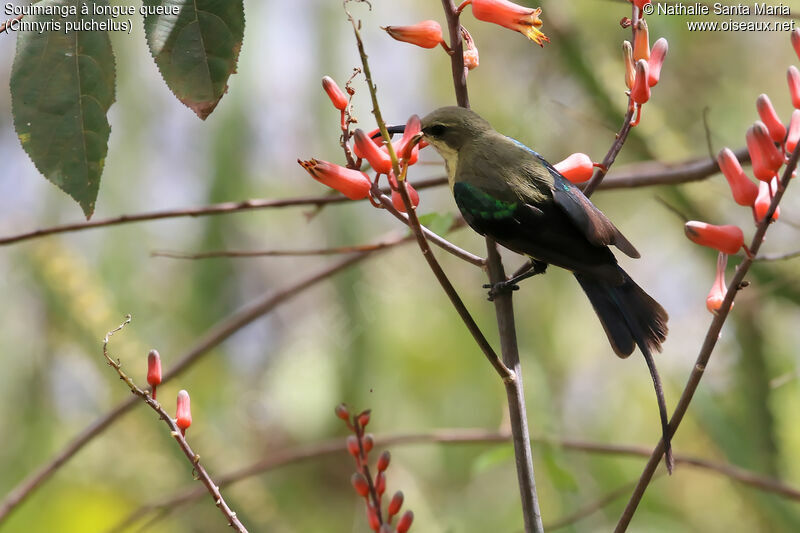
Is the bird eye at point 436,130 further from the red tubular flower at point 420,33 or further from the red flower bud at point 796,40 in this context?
the red flower bud at point 796,40

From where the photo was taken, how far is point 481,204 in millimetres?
1955

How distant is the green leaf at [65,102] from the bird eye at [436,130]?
2.65 feet

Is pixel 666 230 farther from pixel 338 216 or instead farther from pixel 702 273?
pixel 338 216

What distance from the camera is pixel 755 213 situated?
1312 millimetres

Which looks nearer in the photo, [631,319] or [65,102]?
[65,102]

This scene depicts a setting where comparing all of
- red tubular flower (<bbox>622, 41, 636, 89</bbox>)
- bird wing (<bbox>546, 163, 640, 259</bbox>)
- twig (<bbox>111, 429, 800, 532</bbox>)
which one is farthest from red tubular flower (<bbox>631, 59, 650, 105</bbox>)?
twig (<bbox>111, 429, 800, 532</bbox>)

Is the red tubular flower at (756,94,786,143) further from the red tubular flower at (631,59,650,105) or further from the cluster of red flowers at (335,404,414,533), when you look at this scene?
the cluster of red flowers at (335,404,414,533)

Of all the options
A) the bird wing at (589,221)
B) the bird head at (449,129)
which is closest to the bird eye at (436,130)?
the bird head at (449,129)

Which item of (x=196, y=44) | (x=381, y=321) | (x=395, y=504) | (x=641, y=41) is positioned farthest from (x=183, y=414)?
(x=381, y=321)

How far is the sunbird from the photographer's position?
1787 millimetres

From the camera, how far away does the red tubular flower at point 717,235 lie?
1289 mm

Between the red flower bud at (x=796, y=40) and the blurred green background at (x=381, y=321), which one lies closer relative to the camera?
the red flower bud at (x=796, y=40)

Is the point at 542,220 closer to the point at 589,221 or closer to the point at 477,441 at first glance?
the point at 589,221

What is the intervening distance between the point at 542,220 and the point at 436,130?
38 centimetres
